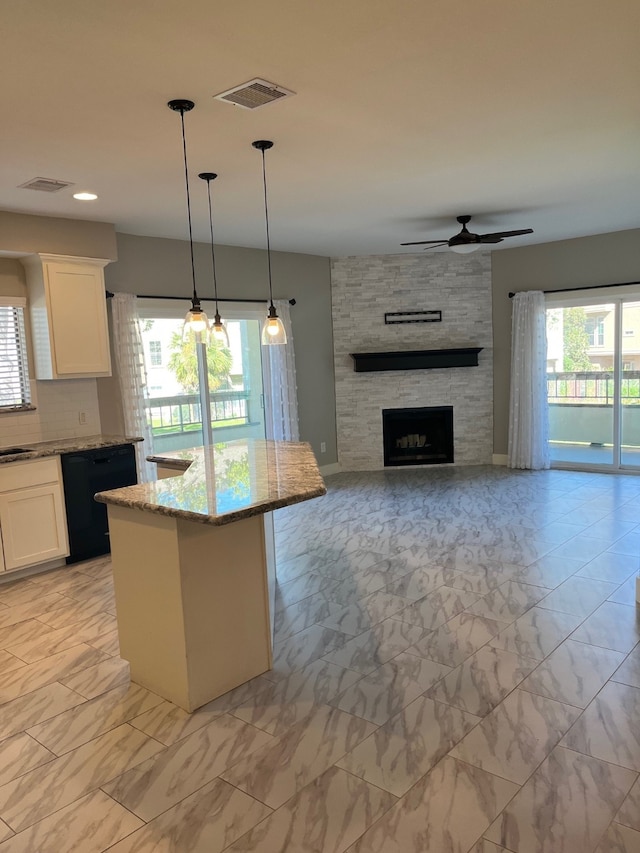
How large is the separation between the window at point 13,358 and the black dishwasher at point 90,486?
752 mm

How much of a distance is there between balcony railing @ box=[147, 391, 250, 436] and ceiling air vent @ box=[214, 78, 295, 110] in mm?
Result: 3649

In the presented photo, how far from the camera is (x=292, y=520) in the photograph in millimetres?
5902

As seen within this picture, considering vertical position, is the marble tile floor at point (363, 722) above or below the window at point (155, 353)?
below

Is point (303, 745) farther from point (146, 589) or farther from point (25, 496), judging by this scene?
point (25, 496)

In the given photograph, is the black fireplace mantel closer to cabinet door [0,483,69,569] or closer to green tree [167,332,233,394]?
green tree [167,332,233,394]

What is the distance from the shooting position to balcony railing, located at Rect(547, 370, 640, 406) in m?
7.22

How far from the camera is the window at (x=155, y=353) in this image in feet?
20.1

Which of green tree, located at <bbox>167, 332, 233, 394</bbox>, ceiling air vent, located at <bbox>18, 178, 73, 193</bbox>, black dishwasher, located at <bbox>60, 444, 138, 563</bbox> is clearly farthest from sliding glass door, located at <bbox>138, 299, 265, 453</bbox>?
ceiling air vent, located at <bbox>18, 178, 73, 193</bbox>

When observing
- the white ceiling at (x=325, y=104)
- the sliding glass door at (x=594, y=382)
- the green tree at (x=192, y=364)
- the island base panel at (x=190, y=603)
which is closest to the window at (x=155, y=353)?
the green tree at (x=192, y=364)

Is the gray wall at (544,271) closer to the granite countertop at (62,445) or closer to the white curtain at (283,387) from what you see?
the white curtain at (283,387)

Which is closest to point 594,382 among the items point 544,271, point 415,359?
point 544,271

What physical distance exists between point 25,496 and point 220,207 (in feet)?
8.88

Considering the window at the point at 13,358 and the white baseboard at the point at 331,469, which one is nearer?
the window at the point at 13,358

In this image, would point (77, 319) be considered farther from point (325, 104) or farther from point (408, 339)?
point (408, 339)
